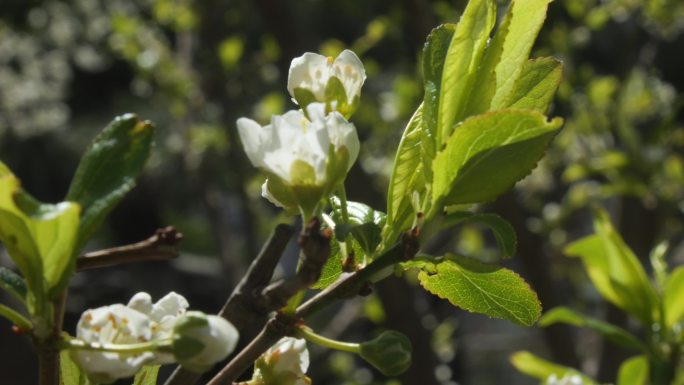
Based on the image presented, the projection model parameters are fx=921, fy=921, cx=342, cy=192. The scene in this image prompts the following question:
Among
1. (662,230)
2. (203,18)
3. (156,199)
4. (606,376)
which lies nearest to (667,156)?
(662,230)

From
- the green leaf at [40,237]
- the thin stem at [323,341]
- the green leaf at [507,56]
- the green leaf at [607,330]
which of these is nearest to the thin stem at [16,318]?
the green leaf at [40,237]

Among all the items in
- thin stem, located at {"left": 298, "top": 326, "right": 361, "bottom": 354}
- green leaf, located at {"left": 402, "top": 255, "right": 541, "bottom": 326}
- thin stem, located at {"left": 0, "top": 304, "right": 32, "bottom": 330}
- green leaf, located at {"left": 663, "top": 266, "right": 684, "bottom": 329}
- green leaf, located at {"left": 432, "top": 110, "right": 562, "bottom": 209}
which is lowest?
green leaf, located at {"left": 663, "top": 266, "right": 684, "bottom": 329}

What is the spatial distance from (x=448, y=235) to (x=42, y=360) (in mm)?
1508

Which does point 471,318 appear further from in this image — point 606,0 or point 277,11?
point 277,11

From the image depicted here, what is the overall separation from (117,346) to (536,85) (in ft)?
0.77

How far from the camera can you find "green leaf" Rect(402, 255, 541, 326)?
0.45 meters

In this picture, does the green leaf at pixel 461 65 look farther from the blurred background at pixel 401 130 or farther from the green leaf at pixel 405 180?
the blurred background at pixel 401 130

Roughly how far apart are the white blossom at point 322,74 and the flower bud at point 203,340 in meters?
0.15

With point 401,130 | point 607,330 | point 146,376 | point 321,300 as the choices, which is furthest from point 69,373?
point 401,130

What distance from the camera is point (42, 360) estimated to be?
377 millimetres

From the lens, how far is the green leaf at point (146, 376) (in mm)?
466

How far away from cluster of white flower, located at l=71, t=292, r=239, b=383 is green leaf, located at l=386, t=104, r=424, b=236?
12 cm

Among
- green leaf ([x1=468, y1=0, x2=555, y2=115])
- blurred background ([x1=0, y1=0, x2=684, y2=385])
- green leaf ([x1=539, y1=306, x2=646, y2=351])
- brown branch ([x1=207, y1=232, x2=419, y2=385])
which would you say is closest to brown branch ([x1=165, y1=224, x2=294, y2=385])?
brown branch ([x1=207, y1=232, x2=419, y2=385])

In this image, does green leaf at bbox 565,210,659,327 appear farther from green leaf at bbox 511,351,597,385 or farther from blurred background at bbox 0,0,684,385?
blurred background at bbox 0,0,684,385
